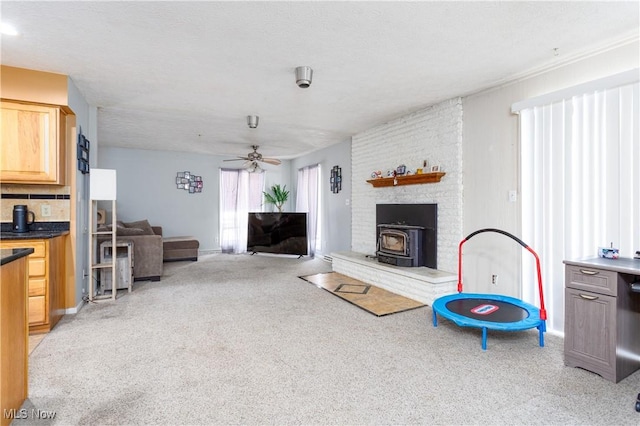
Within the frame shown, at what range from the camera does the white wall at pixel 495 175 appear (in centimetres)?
315

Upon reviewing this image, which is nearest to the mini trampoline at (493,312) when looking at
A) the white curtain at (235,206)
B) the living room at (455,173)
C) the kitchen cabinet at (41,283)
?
the living room at (455,173)

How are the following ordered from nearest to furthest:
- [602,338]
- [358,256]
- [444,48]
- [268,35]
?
[602,338] < [268,35] < [444,48] < [358,256]

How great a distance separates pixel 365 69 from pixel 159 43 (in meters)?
1.78

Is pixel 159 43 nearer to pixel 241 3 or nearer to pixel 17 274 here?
pixel 241 3

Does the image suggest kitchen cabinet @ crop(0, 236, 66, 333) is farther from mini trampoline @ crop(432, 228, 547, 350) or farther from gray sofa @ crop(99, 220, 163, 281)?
mini trampoline @ crop(432, 228, 547, 350)

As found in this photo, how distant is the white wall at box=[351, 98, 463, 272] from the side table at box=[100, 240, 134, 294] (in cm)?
353

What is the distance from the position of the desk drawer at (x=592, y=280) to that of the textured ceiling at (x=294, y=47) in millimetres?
1744

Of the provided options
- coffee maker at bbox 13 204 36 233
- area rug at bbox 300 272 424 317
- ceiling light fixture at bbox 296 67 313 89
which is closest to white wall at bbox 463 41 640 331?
area rug at bbox 300 272 424 317

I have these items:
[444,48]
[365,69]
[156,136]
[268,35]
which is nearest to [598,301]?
[444,48]

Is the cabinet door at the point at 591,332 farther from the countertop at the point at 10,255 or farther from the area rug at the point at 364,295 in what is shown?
the countertop at the point at 10,255

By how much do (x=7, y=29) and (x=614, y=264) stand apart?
4.62 metres

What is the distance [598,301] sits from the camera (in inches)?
87.5

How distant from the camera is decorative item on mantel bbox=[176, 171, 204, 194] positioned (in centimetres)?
777

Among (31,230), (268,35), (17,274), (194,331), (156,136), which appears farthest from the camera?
(156,136)
